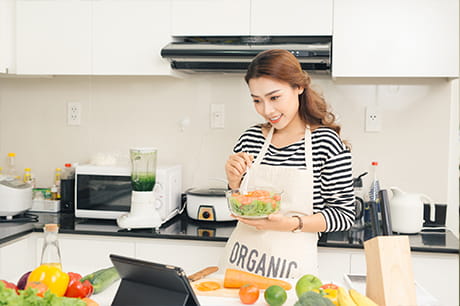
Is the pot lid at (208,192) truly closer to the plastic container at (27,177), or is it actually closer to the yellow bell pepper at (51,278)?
the plastic container at (27,177)

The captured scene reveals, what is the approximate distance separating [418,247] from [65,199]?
1764mm

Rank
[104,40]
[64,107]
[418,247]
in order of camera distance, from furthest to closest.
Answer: [64,107], [104,40], [418,247]

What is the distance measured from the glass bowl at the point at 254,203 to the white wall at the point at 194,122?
3.85 feet

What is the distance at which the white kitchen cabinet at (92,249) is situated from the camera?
2.40m

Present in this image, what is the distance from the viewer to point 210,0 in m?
2.46

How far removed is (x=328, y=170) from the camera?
1.83m

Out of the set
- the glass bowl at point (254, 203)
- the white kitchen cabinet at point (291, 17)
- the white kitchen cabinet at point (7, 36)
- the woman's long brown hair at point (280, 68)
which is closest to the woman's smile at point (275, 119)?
the woman's long brown hair at point (280, 68)

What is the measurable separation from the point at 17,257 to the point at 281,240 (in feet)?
4.21

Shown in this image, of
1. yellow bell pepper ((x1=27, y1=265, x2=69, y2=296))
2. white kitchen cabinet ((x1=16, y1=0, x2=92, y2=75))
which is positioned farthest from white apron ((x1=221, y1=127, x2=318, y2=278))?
white kitchen cabinet ((x1=16, y1=0, x2=92, y2=75))

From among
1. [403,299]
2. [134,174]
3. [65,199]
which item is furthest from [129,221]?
[403,299]

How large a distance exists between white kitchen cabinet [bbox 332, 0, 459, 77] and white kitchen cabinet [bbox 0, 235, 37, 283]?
63.4 inches

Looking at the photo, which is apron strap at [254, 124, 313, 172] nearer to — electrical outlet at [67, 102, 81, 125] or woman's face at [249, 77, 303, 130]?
woman's face at [249, 77, 303, 130]

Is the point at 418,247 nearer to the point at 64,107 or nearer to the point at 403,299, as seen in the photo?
the point at 403,299

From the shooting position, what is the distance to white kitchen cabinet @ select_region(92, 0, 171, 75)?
98.2 inches
